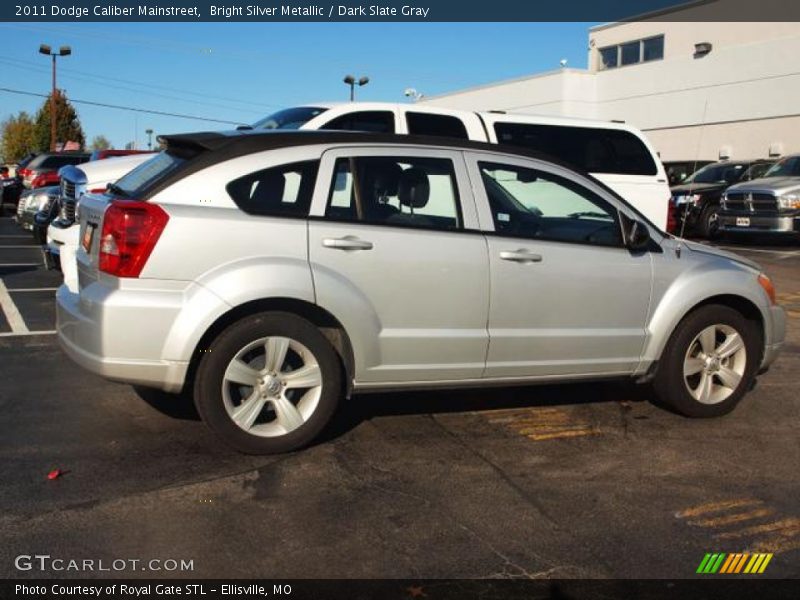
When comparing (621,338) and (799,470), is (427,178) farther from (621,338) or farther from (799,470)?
(799,470)

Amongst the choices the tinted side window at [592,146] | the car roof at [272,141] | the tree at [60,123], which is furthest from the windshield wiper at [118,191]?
the tree at [60,123]

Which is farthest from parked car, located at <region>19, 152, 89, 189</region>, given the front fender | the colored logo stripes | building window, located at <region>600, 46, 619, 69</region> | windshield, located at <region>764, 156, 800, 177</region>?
building window, located at <region>600, 46, 619, 69</region>

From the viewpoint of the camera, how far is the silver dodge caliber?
4.34m

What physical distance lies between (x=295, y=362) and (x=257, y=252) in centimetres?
65

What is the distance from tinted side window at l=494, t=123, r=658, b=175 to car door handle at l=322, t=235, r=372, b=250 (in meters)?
5.53

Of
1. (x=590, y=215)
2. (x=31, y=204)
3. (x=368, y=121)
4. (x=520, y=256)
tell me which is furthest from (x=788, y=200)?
(x=31, y=204)

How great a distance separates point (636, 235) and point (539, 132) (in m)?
4.94

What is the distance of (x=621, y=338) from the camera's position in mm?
5309

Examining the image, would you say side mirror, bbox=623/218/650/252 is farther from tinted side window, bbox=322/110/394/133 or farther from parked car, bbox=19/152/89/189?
parked car, bbox=19/152/89/189

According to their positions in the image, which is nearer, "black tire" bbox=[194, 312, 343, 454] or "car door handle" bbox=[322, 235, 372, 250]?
"black tire" bbox=[194, 312, 343, 454]

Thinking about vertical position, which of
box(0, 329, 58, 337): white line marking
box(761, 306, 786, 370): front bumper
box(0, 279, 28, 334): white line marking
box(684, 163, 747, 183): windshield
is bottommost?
box(0, 329, 58, 337): white line marking

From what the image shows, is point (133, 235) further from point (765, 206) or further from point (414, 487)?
point (765, 206)
